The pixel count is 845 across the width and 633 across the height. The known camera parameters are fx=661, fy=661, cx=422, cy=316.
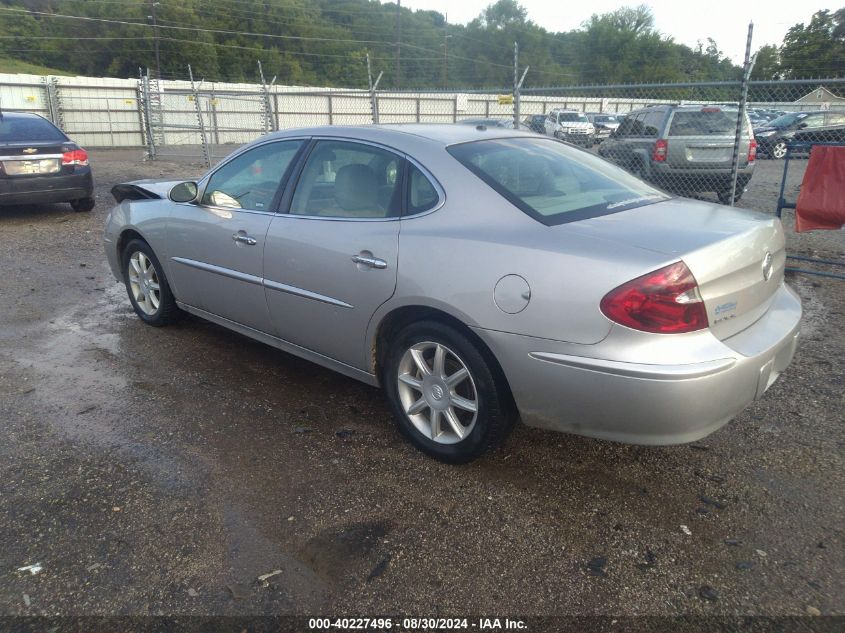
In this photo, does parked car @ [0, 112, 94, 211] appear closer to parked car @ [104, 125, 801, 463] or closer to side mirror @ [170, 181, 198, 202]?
side mirror @ [170, 181, 198, 202]

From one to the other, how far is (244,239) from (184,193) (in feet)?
2.58

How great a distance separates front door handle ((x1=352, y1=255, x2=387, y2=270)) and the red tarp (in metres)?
4.89

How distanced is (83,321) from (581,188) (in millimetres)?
4188

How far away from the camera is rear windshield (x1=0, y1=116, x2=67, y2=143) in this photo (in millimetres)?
9211

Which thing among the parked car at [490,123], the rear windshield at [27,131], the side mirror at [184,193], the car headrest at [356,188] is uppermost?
the parked car at [490,123]

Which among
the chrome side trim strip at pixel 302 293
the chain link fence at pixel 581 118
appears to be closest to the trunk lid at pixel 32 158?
the chain link fence at pixel 581 118

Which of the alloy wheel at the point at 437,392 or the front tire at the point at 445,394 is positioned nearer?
the front tire at the point at 445,394

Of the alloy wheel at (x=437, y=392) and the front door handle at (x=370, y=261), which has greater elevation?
the front door handle at (x=370, y=261)

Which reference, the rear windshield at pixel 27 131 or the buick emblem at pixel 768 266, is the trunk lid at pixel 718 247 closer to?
the buick emblem at pixel 768 266

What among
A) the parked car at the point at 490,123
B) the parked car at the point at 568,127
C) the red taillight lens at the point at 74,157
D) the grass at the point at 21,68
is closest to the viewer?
the parked car at the point at 490,123

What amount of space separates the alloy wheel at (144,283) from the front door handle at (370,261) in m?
2.30

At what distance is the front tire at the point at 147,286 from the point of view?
492cm

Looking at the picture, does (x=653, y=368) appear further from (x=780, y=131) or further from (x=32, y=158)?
(x=780, y=131)

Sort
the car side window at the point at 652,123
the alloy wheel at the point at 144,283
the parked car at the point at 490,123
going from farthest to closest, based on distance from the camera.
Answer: the car side window at the point at 652,123 → the alloy wheel at the point at 144,283 → the parked car at the point at 490,123
